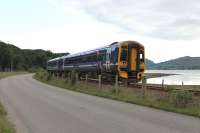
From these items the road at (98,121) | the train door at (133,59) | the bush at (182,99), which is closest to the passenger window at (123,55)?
the train door at (133,59)

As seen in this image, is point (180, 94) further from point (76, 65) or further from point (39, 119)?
point (76, 65)

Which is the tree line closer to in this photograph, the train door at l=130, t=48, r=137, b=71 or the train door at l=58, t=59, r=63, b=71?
the train door at l=58, t=59, r=63, b=71

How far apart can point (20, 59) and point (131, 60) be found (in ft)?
428

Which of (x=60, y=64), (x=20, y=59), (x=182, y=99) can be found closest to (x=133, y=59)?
(x=182, y=99)

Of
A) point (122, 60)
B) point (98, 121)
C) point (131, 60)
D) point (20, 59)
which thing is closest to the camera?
point (98, 121)

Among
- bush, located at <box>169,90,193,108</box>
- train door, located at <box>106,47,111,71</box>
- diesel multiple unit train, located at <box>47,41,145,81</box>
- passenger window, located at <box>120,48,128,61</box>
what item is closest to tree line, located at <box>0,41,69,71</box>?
diesel multiple unit train, located at <box>47,41,145,81</box>

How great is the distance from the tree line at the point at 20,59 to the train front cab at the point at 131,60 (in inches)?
4496

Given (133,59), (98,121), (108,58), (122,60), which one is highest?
(108,58)

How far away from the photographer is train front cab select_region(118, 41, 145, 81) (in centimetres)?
3100

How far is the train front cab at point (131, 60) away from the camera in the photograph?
1220 inches

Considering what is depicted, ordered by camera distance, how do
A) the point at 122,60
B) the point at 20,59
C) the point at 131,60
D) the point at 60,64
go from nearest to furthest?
1. the point at 122,60
2. the point at 131,60
3. the point at 60,64
4. the point at 20,59

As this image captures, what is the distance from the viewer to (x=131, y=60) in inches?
1255

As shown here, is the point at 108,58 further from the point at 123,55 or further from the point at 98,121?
the point at 98,121

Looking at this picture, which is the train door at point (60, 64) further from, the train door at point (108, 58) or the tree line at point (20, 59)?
the tree line at point (20, 59)
